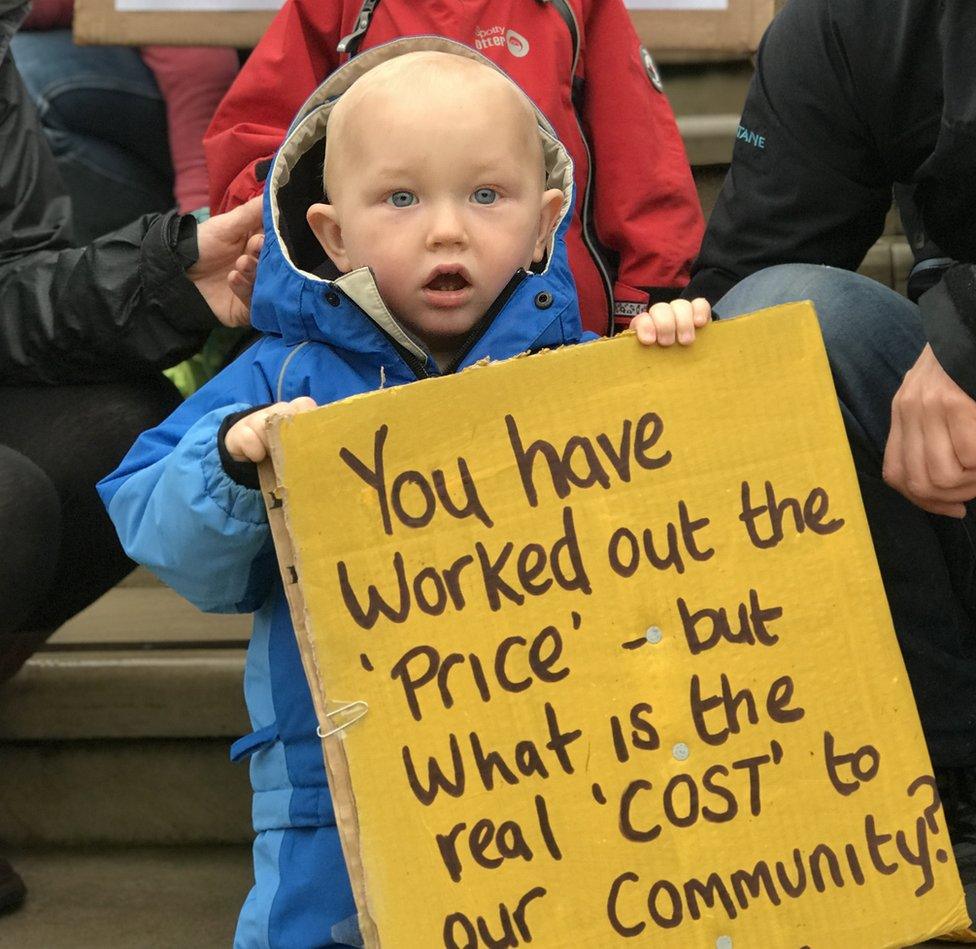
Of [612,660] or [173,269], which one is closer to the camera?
[612,660]

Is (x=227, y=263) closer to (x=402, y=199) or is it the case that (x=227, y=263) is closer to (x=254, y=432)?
(x=402, y=199)

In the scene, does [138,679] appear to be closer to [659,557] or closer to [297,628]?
[297,628]

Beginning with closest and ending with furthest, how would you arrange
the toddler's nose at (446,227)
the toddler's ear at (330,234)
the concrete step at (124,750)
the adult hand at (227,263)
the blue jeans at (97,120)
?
the toddler's nose at (446,227), the toddler's ear at (330,234), the adult hand at (227,263), the concrete step at (124,750), the blue jeans at (97,120)

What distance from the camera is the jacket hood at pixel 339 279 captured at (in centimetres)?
148

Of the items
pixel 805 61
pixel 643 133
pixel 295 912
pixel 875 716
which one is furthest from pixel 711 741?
pixel 643 133

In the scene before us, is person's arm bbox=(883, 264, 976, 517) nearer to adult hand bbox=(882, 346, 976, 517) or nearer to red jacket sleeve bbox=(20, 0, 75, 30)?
adult hand bbox=(882, 346, 976, 517)

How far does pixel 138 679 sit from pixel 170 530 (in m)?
0.85

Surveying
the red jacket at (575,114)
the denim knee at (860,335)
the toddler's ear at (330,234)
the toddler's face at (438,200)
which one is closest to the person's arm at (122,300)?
the red jacket at (575,114)

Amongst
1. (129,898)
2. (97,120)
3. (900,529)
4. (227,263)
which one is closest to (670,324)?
(900,529)

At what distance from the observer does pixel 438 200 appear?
148 centimetres

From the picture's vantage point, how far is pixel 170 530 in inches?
54.4

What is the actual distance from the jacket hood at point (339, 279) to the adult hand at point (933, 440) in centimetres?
36

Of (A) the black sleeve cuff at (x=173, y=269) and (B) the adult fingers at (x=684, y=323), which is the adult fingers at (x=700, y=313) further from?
(A) the black sleeve cuff at (x=173, y=269)

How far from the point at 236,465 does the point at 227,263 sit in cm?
67
